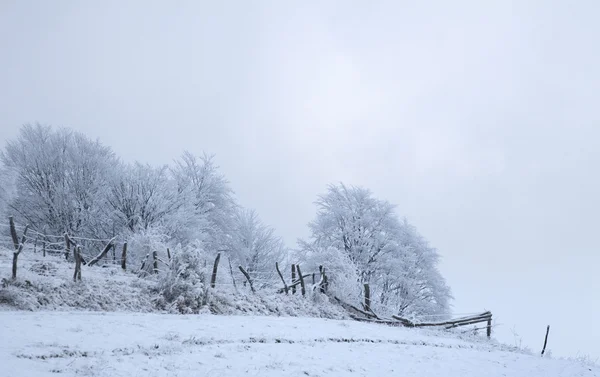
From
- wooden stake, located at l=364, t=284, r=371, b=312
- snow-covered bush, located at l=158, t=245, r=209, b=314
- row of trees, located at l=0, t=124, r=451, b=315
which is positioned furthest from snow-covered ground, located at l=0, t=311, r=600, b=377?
row of trees, located at l=0, t=124, r=451, b=315

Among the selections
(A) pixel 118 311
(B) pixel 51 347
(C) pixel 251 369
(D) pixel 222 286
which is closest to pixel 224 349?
(C) pixel 251 369

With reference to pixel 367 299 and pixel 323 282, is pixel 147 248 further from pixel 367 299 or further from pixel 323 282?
pixel 367 299

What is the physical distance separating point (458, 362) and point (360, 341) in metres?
3.18

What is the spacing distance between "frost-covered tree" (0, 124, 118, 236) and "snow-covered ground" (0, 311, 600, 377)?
20.1 m

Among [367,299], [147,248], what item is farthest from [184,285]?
[367,299]

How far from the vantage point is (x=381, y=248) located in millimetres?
31984

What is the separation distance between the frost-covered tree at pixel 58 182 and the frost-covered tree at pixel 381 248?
1534 cm

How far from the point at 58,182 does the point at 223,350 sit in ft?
86.3

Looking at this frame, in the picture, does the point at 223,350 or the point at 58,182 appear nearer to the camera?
the point at 223,350

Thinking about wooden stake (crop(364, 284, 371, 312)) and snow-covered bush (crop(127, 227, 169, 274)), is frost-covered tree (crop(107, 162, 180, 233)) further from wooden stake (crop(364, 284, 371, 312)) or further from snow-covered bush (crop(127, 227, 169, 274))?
wooden stake (crop(364, 284, 371, 312))

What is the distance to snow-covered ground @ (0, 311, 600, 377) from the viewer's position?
8423mm

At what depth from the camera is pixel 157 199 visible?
30.8 m

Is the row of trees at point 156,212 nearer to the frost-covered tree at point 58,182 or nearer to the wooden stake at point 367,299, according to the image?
the frost-covered tree at point 58,182

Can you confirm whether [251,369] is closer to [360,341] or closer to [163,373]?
[163,373]
